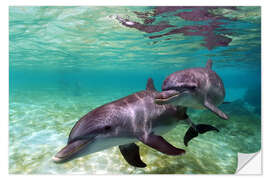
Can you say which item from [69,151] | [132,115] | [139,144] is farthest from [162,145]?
[139,144]

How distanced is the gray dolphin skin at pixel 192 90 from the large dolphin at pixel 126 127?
0.38m

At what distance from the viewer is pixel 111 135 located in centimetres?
296

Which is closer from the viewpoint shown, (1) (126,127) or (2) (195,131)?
(1) (126,127)

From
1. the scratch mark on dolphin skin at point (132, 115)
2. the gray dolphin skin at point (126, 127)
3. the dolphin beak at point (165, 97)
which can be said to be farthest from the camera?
the scratch mark on dolphin skin at point (132, 115)

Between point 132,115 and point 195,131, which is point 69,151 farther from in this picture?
point 195,131

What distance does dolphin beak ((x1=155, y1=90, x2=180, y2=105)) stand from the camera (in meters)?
3.22

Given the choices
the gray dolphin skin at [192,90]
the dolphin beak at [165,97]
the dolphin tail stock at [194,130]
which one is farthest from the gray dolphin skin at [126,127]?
the dolphin tail stock at [194,130]

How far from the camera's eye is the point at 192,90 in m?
4.12

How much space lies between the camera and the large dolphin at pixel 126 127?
2621mm

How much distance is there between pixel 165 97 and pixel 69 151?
177 cm

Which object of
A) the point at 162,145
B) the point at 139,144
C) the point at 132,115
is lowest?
the point at 139,144

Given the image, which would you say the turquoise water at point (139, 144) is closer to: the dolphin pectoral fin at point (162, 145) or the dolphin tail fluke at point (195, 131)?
the dolphin tail fluke at point (195, 131)
